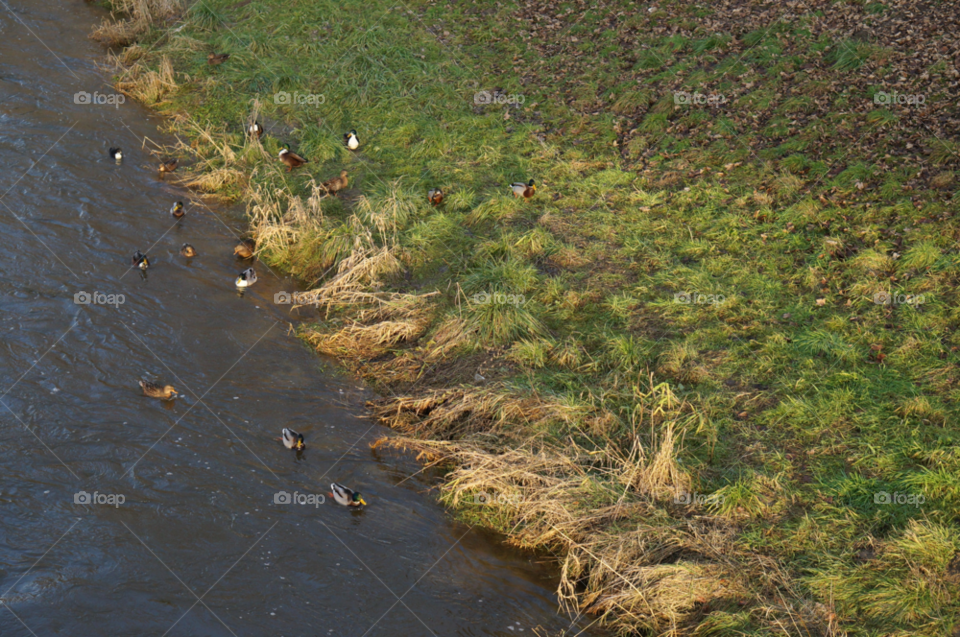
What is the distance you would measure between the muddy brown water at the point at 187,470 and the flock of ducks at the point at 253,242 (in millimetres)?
115

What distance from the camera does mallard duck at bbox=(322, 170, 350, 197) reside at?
448 inches

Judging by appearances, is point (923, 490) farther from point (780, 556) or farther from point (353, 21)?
point (353, 21)

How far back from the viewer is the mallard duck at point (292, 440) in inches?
305

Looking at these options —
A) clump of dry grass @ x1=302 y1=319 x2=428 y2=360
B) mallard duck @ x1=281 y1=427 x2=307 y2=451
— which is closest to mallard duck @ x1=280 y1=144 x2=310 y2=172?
clump of dry grass @ x1=302 y1=319 x2=428 y2=360

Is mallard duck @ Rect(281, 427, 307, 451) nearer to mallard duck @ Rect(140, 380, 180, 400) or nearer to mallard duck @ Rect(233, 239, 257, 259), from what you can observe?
mallard duck @ Rect(140, 380, 180, 400)

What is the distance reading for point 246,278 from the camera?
33.1 ft

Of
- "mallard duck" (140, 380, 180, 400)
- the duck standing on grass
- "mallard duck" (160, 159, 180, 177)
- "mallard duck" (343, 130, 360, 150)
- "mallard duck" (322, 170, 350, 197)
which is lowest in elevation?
"mallard duck" (160, 159, 180, 177)

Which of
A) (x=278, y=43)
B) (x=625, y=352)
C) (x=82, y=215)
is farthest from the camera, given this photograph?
(x=278, y=43)

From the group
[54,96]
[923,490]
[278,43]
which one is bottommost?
[54,96]

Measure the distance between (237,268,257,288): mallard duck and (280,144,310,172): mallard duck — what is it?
2.43 metres

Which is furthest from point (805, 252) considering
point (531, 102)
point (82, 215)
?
point (82, 215)

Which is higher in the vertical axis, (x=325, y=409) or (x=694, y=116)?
(x=694, y=116)

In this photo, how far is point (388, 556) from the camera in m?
6.82

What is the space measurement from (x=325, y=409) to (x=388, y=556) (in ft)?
6.73
